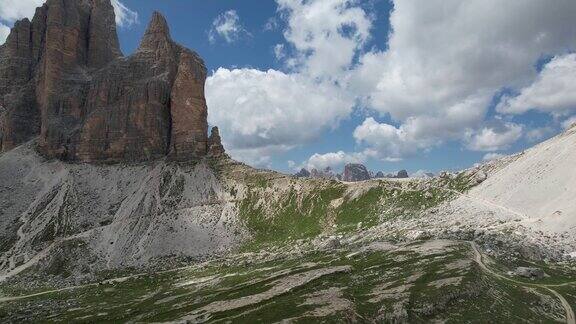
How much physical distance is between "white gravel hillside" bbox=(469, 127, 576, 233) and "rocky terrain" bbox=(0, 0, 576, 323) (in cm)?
46

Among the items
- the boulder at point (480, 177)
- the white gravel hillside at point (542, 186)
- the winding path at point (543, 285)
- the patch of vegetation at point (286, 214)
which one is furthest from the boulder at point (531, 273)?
the patch of vegetation at point (286, 214)

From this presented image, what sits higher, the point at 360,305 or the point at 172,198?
the point at 172,198

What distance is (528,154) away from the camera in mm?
137125

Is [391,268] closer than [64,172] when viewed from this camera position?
Yes

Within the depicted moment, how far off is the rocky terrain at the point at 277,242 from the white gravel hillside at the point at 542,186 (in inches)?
18.3

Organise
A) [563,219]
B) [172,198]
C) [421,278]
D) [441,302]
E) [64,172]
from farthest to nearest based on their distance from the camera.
→ [64,172]
[172,198]
[563,219]
[421,278]
[441,302]

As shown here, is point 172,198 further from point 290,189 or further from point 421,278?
point 421,278

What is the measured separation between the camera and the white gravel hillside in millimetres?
102625

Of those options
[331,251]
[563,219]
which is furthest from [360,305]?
[563,219]

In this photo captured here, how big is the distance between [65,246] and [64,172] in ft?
184

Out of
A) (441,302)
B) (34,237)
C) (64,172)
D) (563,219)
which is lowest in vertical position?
(441,302)

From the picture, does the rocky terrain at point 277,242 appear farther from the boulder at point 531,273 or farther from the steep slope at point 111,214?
the steep slope at point 111,214

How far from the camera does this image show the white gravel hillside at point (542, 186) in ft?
337

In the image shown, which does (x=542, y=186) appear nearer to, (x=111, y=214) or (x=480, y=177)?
(x=480, y=177)
